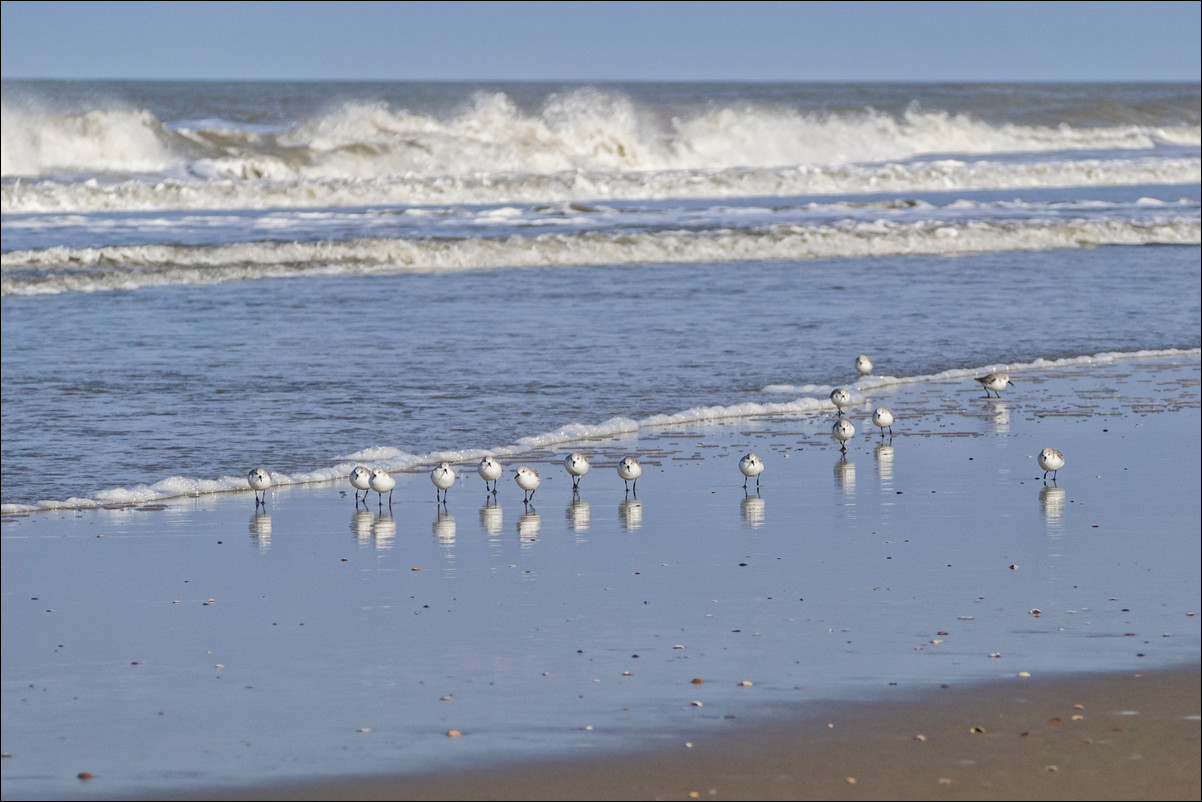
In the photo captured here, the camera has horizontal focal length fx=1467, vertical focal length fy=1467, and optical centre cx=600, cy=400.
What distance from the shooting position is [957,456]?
8469mm

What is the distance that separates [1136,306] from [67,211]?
21356 millimetres

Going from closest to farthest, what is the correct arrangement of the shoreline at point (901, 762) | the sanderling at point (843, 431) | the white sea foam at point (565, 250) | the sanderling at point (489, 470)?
the shoreline at point (901, 762)
the sanderling at point (489, 470)
the sanderling at point (843, 431)
the white sea foam at point (565, 250)

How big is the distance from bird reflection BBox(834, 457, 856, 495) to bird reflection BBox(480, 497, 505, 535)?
1814 millimetres

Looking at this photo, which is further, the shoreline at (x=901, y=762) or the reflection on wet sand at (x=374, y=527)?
the reflection on wet sand at (x=374, y=527)

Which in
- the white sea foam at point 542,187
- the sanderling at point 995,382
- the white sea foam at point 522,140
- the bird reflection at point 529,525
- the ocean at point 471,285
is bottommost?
the bird reflection at point 529,525

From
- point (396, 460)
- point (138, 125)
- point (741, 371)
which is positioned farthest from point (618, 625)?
point (138, 125)

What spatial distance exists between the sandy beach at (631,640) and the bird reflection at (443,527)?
16 mm

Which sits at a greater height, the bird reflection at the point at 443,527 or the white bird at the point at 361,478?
the white bird at the point at 361,478

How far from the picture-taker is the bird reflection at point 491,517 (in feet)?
22.7

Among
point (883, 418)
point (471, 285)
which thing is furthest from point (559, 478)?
point (471, 285)

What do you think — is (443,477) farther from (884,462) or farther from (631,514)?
(884,462)

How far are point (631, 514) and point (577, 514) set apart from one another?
Answer: 268mm

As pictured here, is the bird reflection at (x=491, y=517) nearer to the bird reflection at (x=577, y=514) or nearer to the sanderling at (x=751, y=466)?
the bird reflection at (x=577, y=514)

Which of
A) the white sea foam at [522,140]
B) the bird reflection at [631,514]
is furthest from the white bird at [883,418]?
the white sea foam at [522,140]
